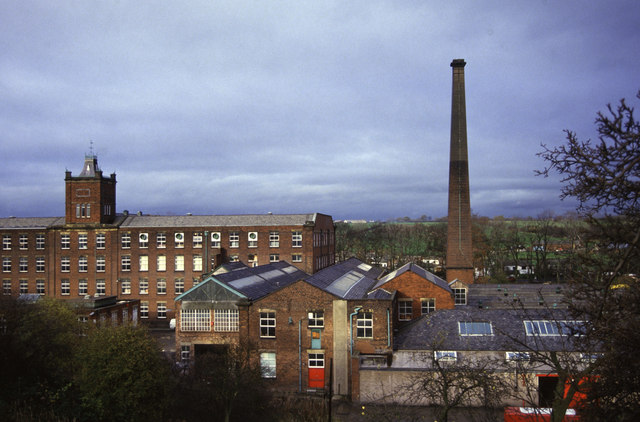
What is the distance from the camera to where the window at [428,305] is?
3447 cm

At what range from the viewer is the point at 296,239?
163 ft

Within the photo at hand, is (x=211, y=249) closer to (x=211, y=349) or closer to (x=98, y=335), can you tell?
(x=211, y=349)

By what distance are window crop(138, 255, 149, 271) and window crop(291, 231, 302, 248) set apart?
587 inches

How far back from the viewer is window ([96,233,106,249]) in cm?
5028

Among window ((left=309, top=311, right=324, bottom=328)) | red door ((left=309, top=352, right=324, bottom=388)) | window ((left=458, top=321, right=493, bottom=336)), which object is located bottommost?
red door ((left=309, top=352, right=324, bottom=388))

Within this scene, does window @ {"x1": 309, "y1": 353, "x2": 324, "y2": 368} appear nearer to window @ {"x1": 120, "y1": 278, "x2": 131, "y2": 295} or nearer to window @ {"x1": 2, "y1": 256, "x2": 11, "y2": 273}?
window @ {"x1": 120, "y1": 278, "x2": 131, "y2": 295}

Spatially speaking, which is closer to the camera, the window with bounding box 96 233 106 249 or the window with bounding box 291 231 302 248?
the window with bounding box 291 231 302 248

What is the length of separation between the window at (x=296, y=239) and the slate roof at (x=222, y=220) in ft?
3.06

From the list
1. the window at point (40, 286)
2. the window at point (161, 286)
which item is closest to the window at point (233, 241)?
the window at point (161, 286)

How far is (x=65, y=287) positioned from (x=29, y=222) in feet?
28.1

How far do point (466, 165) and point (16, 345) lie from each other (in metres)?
36.8

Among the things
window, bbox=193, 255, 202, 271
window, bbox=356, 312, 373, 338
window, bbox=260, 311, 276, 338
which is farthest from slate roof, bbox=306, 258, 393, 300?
window, bbox=193, 255, 202, 271

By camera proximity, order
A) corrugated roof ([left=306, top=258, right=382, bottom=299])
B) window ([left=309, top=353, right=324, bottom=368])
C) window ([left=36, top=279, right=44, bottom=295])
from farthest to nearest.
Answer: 1. window ([left=36, top=279, right=44, bottom=295])
2. corrugated roof ([left=306, top=258, right=382, bottom=299])
3. window ([left=309, top=353, right=324, bottom=368])

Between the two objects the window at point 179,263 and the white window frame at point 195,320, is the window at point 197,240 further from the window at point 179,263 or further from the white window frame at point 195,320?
the white window frame at point 195,320
